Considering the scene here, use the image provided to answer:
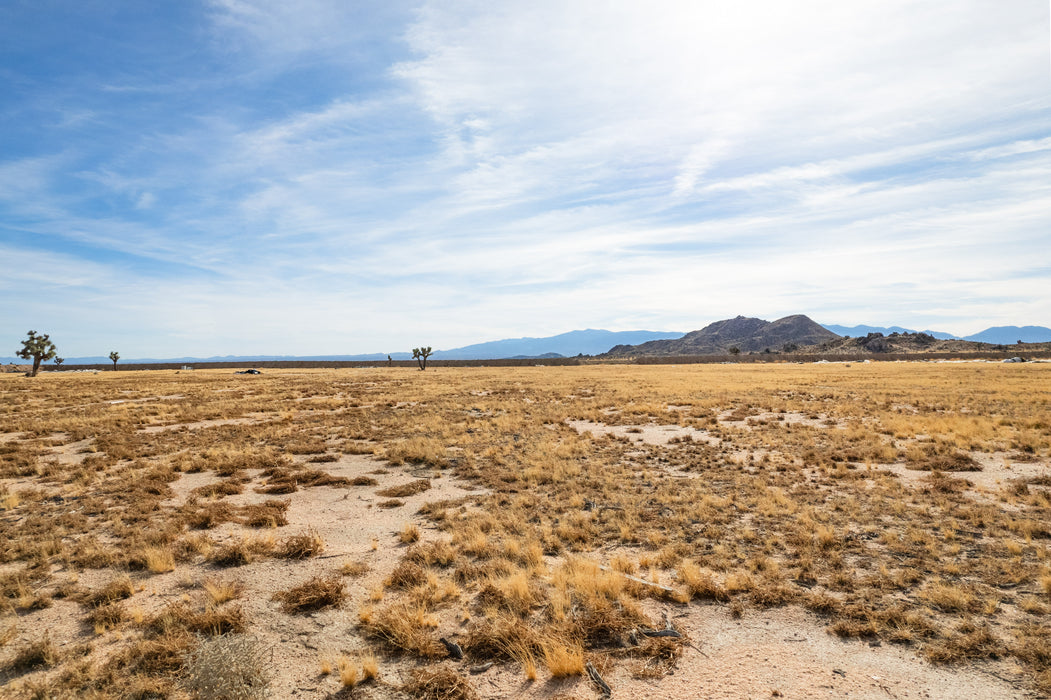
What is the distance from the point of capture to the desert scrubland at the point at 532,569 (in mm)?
5609

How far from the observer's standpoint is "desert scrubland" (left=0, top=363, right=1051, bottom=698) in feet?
18.4

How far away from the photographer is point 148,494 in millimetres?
13000

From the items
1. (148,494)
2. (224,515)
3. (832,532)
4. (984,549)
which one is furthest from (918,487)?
(148,494)

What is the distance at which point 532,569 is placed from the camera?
8328mm

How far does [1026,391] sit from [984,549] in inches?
1420

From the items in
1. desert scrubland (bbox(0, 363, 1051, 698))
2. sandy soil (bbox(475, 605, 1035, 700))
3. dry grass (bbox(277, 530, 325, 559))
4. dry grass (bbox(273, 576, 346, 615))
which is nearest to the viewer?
sandy soil (bbox(475, 605, 1035, 700))

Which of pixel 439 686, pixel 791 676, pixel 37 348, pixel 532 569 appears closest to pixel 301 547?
pixel 532 569

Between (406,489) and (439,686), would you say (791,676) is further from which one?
(406,489)

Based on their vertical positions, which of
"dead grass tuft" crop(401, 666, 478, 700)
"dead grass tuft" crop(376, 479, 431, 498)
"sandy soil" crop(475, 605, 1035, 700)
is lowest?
"dead grass tuft" crop(376, 479, 431, 498)

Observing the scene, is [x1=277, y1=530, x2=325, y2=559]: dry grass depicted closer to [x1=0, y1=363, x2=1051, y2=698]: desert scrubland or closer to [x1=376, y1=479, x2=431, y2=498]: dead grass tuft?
[x1=0, y1=363, x2=1051, y2=698]: desert scrubland

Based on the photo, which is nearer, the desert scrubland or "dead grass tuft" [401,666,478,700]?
"dead grass tuft" [401,666,478,700]

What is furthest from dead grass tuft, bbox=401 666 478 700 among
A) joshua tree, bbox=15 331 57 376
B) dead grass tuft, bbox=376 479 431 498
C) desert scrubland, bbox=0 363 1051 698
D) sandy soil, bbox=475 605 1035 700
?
joshua tree, bbox=15 331 57 376

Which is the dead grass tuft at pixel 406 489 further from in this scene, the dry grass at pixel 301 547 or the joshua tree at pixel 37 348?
the joshua tree at pixel 37 348

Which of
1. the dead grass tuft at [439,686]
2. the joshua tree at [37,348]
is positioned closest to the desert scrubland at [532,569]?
the dead grass tuft at [439,686]
